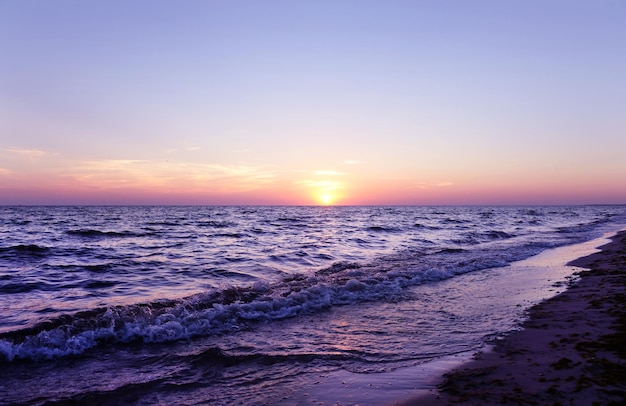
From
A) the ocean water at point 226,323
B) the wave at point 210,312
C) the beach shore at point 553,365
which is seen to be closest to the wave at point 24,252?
the ocean water at point 226,323

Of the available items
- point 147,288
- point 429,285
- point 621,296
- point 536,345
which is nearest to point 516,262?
point 429,285

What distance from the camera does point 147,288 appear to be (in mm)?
12570

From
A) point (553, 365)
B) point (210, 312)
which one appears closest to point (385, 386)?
point (553, 365)

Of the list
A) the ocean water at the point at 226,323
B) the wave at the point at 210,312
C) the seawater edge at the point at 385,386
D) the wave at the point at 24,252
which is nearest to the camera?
the seawater edge at the point at 385,386

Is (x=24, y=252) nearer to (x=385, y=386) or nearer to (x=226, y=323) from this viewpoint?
(x=226, y=323)

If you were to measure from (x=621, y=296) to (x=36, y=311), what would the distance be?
1395 cm

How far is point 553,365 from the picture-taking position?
5590mm

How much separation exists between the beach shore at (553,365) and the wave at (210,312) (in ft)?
14.7

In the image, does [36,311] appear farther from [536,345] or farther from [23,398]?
[536,345]

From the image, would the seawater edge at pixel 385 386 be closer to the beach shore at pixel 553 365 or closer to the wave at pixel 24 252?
the beach shore at pixel 553 365

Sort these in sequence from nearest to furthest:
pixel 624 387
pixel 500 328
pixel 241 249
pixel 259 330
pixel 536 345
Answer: pixel 624 387 < pixel 536 345 < pixel 500 328 < pixel 259 330 < pixel 241 249

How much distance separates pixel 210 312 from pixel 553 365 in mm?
6700

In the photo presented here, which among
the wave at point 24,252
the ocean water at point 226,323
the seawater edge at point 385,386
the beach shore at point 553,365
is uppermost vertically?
the beach shore at point 553,365

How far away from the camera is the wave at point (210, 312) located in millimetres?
7355
